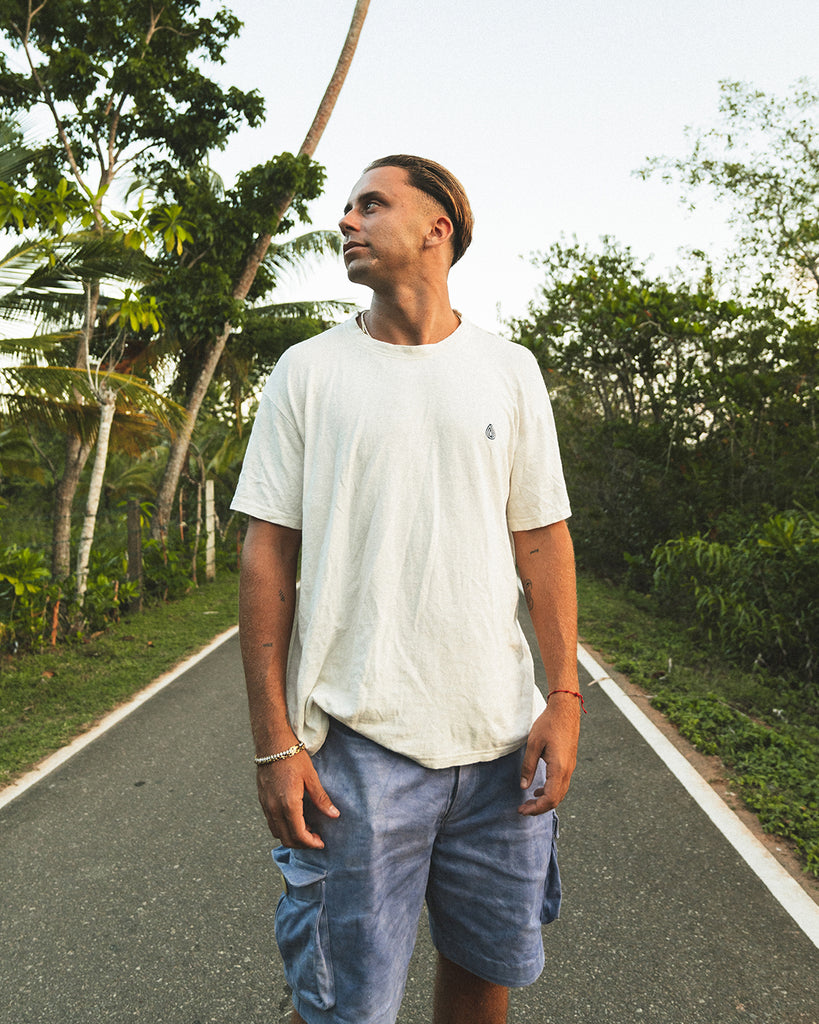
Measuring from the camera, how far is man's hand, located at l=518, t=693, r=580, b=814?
1599 mm

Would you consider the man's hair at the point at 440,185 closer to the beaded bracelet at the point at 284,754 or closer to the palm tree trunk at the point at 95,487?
the beaded bracelet at the point at 284,754

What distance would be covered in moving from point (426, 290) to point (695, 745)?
13.5ft

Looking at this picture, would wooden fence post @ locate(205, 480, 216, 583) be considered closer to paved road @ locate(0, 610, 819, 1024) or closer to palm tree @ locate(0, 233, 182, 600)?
palm tree @ locate(0, 233, 182, 600)

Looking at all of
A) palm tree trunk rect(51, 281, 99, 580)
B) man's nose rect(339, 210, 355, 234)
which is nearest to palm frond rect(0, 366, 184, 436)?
palm tree trunk rect(51, 281, 99, 580)

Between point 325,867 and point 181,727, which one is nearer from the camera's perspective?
point 325,867

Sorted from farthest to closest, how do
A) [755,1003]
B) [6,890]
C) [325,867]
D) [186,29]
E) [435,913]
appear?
1. [186,29]
2. [6,890]
3. [755,1003]
4. [435,913]
5. [325,867]

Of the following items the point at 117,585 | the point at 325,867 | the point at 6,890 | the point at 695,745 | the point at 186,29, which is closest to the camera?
the point at 325,867

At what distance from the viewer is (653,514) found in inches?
488

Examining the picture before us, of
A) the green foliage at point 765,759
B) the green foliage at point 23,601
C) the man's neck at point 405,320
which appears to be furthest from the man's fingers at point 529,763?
the green foliage at point 23,601

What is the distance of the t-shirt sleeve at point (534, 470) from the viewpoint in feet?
5.70

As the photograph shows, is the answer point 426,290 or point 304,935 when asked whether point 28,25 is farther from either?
point 304,935

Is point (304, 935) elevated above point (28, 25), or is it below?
below

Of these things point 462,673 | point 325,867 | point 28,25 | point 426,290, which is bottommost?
point 325,867

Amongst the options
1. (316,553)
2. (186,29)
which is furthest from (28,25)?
(316,553)
